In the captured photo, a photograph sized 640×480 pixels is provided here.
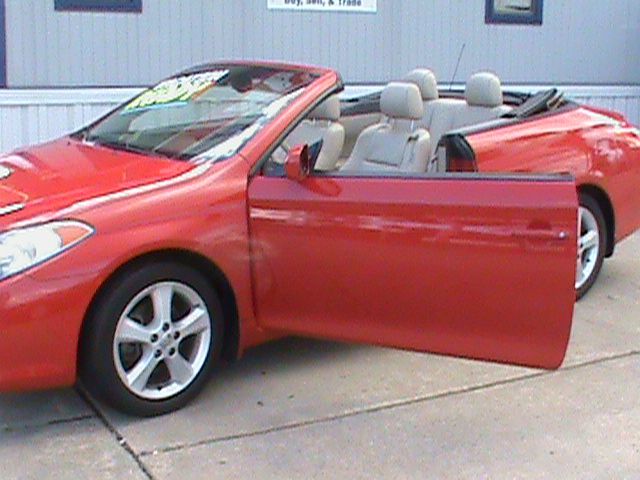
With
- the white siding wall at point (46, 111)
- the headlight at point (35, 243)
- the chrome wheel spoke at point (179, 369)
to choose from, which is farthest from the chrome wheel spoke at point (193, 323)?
the white siding wall at point (46, 111)

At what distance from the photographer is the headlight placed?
395cm

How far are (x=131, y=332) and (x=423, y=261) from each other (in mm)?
1316

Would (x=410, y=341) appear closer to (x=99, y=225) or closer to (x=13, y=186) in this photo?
(x=99, y=225)

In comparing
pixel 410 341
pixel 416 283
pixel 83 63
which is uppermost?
pixel 83 63

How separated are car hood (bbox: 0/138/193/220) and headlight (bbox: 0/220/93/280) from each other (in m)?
0.13

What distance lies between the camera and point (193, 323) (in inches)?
173

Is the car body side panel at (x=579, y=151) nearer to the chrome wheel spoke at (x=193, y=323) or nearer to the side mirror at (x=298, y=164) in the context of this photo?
the side mirror at (x=298, y=164)

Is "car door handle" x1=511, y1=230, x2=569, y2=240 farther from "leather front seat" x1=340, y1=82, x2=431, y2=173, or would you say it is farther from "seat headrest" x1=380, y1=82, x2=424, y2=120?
"seat headrest" x1=380, y1=82, x2=424, y2=120

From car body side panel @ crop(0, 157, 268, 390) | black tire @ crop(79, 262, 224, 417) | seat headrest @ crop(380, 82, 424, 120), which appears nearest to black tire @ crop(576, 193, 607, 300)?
seat headrest @ crop(380, 82, 424, 120)

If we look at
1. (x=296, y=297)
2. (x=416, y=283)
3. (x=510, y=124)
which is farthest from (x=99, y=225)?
(x=510, y=124)

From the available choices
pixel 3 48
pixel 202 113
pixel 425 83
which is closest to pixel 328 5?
pixel 3 48

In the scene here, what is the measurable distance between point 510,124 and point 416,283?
6.42ft

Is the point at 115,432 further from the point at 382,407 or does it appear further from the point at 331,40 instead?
the point at 331,40

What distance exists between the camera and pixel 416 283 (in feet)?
14.5
